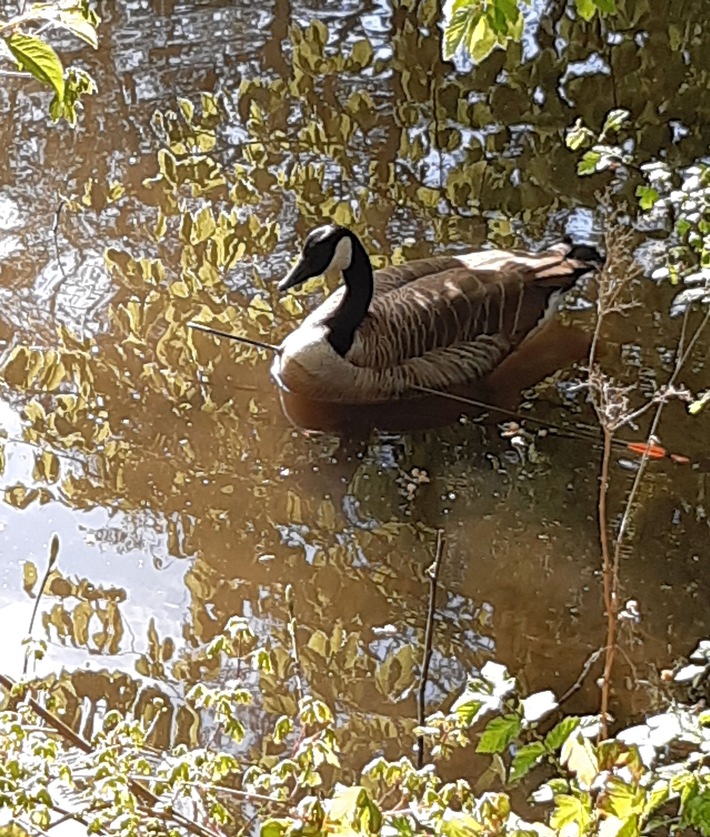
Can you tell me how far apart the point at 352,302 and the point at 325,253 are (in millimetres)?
210

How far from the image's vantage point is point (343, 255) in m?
4.31

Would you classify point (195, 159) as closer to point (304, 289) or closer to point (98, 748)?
point (304, 289)

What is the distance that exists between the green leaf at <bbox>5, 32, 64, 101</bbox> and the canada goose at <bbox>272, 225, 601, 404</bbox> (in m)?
2.91

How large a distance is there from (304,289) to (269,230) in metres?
0.41

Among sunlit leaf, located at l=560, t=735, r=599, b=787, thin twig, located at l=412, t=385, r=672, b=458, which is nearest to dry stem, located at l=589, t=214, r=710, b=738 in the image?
thin twig, located at l=412, t=385, r=672, b=458

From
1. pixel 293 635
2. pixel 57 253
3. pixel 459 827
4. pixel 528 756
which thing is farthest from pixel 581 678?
pixel 57 253

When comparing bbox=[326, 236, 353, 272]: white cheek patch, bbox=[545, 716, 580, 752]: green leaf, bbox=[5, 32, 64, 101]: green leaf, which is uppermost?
bbox=[5, 32, 64, 101]: green leaf

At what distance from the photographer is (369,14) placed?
6703mm

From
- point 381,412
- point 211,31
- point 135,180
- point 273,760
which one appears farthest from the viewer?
point 211,31

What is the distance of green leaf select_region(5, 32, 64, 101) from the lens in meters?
1.34

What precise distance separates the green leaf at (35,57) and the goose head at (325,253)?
9.70 feet

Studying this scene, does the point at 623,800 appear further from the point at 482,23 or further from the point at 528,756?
the point at 482,23

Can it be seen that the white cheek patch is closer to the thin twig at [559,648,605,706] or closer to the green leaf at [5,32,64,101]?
the thin twig at [559,648,605,706]

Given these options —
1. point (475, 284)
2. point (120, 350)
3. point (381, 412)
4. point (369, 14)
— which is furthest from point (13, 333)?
point (369, 14)
